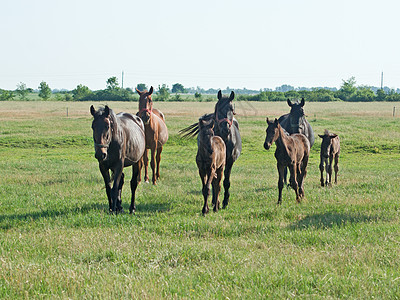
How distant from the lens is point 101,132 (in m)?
8.33

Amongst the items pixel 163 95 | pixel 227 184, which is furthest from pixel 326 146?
pixel 163 95

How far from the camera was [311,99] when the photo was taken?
293 feet

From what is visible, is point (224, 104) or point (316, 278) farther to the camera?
point (224, 104)

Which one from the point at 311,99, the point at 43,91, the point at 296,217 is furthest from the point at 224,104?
the point at 43,91

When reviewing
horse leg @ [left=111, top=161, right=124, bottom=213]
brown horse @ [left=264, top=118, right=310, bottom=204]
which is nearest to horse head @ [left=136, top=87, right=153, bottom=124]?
horse leg @ [left=111, top=161, right=124, bottom=213]

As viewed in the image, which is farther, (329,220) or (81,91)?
(81,91)

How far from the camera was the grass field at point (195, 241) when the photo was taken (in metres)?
5.16

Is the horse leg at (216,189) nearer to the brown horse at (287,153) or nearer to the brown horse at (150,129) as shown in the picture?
the brown horse at (287,153)

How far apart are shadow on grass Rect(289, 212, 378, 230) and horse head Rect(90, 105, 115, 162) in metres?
3.60

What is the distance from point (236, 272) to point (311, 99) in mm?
87177

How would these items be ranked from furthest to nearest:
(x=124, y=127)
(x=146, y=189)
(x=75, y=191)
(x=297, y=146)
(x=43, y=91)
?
(x=43, y=91) < (x=146, y=189) < (x=75, y=191) < (x=297, y=146) < (x=124, y=127)

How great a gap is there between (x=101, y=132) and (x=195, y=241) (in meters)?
2.74

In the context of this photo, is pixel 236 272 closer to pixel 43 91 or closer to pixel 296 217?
pixel 296 217

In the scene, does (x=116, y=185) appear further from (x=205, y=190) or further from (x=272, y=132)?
(x=272, y=132)
